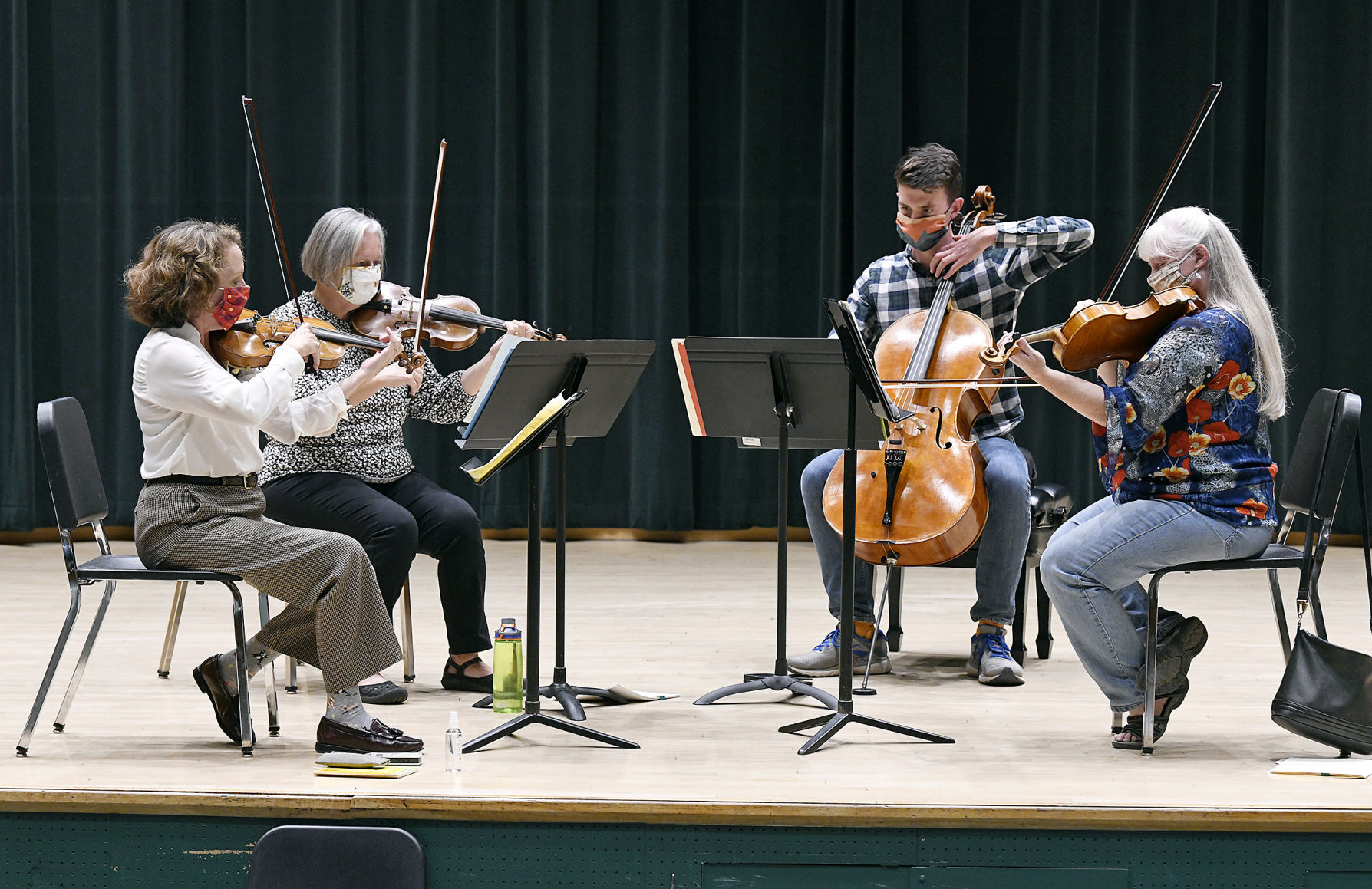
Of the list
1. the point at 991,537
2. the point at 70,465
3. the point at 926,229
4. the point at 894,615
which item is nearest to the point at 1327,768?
the point at 991,537

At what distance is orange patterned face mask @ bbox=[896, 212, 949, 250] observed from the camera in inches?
136

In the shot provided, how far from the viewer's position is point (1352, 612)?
419 cm

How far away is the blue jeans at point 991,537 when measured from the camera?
3.32 metres

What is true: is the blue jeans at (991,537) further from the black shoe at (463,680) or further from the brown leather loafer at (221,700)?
the brown leather loafer at (221,700)

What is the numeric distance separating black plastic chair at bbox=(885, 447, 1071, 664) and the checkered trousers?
1411mm

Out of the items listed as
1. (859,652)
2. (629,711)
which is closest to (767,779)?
(629,711)

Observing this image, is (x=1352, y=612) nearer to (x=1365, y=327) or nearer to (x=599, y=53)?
(x=1365, y=327)

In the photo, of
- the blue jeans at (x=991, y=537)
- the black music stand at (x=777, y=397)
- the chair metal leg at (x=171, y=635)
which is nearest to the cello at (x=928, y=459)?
the blue jeans at (x=991, y=537)

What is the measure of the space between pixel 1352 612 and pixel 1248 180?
2326 mm

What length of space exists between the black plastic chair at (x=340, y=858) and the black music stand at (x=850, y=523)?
777mm

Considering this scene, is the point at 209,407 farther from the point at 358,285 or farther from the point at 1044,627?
the point at 1044,627

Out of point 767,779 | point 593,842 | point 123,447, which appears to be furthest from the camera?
point 123,447

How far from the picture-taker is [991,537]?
3.35 m

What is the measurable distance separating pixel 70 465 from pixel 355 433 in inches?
26.5
